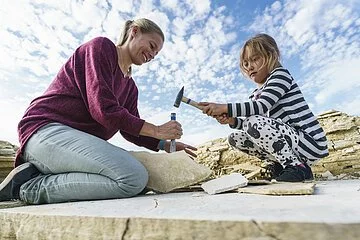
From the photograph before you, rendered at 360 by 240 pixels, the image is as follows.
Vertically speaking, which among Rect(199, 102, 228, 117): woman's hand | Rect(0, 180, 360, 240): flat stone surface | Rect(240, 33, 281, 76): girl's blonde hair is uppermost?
Rect(240, 33, 281, 76): girl's blonde hair

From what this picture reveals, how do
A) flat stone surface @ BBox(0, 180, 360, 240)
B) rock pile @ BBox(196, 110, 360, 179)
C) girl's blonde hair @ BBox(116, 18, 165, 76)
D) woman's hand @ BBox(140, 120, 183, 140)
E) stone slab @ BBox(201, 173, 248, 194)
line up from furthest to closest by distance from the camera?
rock pile @ BBox(196, 110, 360, 179) < girl's blonde hair @ BBox(116, 18, 165, 76) < woman's hand @ BBox(140, 120, 183, 140) < stone slab @ BBox(201, 173, 248, 194) < flat stone surface @ BBox(0, 180, 360, 240)

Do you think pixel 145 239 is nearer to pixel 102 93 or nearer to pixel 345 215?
pixel 345 215

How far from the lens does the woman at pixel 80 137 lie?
1501 mm

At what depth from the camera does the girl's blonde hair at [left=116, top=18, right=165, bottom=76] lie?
194 centimetres

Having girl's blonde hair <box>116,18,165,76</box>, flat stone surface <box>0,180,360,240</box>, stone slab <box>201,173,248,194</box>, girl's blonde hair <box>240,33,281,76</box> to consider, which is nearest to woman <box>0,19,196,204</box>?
girl's blonde hair <box>116,18,165,76</box>

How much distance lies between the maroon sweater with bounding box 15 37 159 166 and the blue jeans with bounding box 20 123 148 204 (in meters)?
0.10

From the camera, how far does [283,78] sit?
2.12 m

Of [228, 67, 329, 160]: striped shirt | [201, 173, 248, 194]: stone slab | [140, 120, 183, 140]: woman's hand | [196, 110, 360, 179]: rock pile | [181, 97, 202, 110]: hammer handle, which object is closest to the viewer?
[201, 173, 248, 194]: stone slab

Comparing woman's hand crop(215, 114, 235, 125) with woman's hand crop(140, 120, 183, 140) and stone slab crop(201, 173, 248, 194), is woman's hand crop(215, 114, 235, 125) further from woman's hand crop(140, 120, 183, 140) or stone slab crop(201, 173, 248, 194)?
stone slab crop(201, 173, 248, 194)

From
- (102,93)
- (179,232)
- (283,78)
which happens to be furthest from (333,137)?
(179,232)

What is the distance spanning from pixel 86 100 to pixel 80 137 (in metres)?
0.22

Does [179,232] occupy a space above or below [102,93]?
below

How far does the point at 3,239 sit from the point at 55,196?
44 cm

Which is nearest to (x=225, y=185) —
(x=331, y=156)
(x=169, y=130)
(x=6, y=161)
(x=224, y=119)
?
(x=169, y=130)
